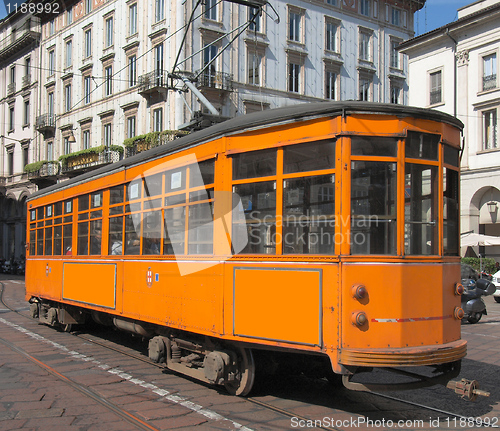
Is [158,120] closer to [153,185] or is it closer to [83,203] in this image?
[83,203]

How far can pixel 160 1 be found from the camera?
87.7ft

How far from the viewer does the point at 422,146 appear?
513cm

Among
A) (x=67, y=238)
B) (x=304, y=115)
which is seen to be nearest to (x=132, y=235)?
(x=67, y=238)

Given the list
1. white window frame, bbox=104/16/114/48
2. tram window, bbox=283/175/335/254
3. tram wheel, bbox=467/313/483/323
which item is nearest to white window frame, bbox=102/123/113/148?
white window frame, bbox=104/16/114/48

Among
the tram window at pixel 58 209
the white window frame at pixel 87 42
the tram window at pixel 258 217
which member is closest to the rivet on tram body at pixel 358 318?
the tram window at pixel 258 217

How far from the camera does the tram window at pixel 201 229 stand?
593cm

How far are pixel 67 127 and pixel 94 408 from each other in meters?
30.6

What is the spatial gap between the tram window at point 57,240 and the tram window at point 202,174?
499 centimetres

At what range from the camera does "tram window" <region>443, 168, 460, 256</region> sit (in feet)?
17.4

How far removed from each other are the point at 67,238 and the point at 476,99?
20865 millimetres

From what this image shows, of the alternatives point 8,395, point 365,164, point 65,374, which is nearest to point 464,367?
point 365,164

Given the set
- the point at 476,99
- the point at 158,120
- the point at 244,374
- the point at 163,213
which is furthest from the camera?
the point at 158,120

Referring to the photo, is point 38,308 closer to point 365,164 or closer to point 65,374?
point 65,374

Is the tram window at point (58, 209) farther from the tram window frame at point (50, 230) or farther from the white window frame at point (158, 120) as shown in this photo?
the white window frame at point (158, 120)
